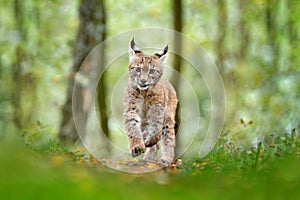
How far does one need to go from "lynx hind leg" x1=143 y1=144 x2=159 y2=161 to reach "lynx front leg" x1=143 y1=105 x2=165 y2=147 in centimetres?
9

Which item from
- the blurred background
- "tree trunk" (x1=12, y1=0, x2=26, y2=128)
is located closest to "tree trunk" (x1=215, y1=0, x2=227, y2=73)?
the blurred background

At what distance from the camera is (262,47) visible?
54.6 ft

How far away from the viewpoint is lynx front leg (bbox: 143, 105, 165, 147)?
6008 millimetres

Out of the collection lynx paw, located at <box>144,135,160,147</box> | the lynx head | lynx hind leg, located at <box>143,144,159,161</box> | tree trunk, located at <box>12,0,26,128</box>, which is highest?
tree trunk, located at <box>12,0,26,128</box>

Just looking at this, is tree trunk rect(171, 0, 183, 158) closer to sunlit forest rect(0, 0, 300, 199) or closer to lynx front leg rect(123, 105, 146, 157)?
sunlit forest rect(0, 0, 300, 199)

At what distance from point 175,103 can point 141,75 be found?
48cm

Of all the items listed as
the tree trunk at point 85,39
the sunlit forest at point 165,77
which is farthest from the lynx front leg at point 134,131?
the tree trunk at point 85,39

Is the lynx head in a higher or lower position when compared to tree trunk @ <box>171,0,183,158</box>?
lower

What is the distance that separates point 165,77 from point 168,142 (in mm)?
2033

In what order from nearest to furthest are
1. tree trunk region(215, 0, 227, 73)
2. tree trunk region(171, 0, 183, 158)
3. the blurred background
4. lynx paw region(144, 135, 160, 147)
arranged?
lynx paw region(144, 135, 160, 147)
tree trunk region(171, 0, 183, 158)
the blurred background
tree trunk region(215, 0, 227, 73)

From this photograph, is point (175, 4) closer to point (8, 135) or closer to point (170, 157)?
point (170, 157)

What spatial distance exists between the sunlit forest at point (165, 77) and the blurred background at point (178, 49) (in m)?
0.03

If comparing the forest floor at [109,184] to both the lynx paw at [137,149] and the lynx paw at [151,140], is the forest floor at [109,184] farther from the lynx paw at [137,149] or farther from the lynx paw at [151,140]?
the lynx paw at [151,140]

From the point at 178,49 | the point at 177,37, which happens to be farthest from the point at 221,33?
the point at 178,49
